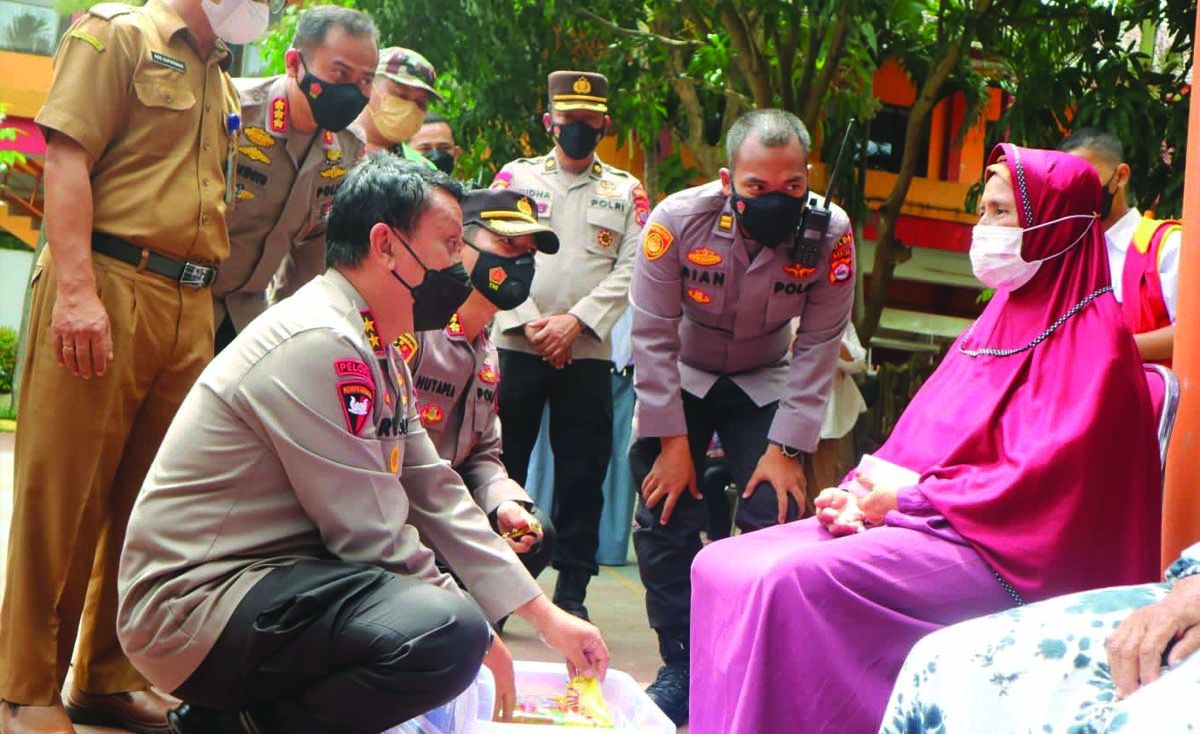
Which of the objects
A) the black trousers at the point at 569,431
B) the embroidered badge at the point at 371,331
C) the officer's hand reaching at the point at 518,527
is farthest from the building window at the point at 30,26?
the embroidered badge at the point at 371,331

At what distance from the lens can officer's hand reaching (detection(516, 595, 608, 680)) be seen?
302 centimetres

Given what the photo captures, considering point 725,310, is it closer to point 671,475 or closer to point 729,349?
point 729,349

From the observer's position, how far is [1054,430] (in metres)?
3.04

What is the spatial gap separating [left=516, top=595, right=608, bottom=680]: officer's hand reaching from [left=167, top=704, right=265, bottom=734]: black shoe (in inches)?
24.0

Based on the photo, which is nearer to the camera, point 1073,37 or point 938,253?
point 1073,37

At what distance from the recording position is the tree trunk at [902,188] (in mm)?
8422

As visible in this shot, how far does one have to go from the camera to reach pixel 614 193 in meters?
5.64

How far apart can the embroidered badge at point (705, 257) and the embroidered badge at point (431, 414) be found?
3.18 ft

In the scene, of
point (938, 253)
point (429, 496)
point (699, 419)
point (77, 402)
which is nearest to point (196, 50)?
point (77, 402)

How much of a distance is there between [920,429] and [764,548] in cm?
52

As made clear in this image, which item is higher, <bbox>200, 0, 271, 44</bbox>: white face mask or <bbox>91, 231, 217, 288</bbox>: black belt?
<bbox>200, 0, 271, 44</bbox>: white face mask

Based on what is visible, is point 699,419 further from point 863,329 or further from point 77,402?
point 863,329

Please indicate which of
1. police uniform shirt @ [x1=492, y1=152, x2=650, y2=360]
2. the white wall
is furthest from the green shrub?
police uniform shirt @ [x1=492, y1=152, x2=650, y2=360]

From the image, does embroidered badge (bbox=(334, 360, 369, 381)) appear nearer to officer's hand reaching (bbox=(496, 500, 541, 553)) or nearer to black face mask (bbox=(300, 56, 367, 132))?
officer's hand reaching (bbox=(496, 500, 541, 553))
